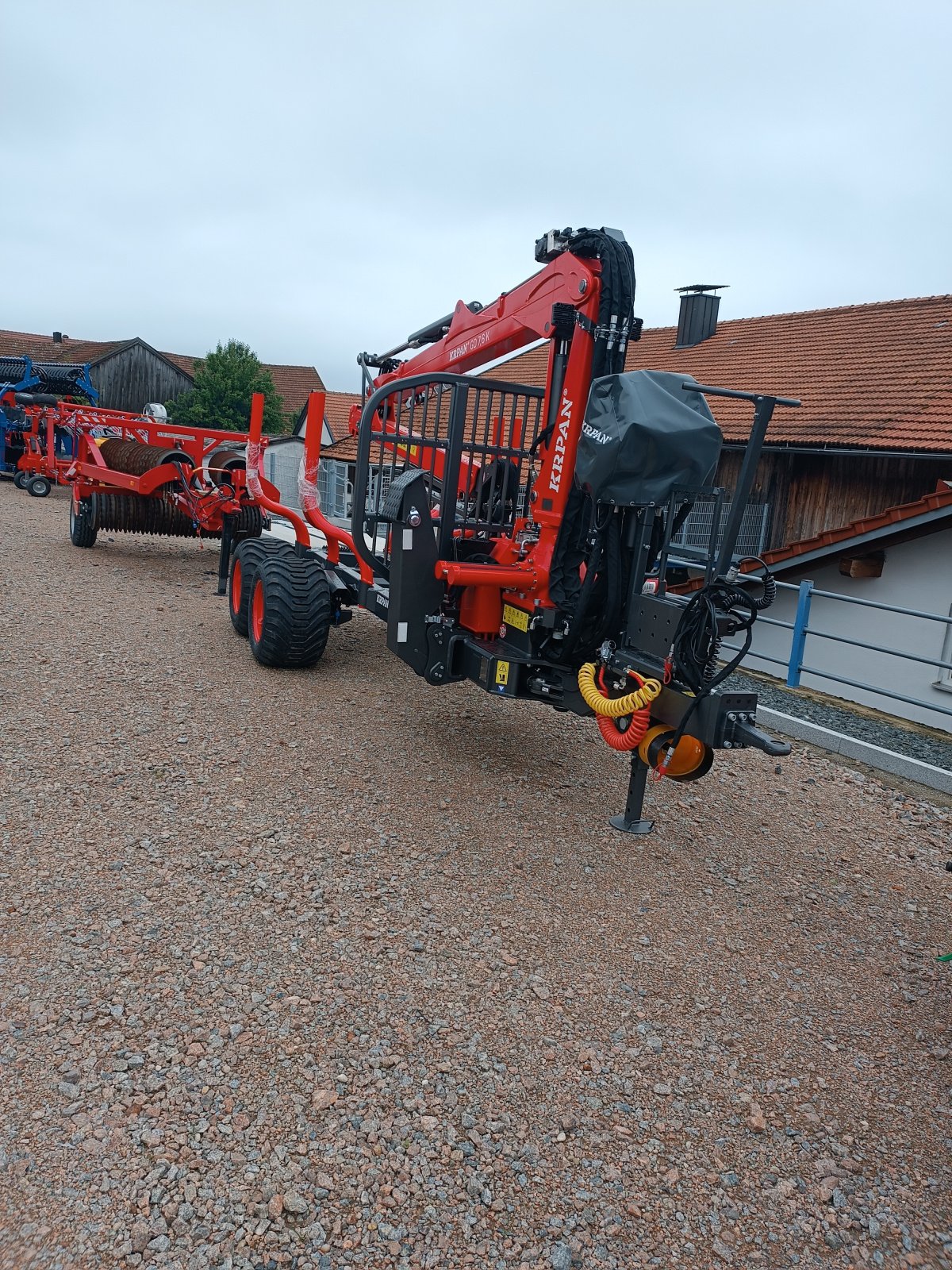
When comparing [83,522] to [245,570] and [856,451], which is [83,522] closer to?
[245,570]

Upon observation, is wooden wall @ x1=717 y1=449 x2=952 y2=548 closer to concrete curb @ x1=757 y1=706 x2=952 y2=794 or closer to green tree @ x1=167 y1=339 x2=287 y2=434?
concrete curb @ x1=757 y1=706 x2=952 y2=794

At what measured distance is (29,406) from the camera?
1959 cm

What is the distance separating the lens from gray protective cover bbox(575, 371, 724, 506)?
4242 millimetres

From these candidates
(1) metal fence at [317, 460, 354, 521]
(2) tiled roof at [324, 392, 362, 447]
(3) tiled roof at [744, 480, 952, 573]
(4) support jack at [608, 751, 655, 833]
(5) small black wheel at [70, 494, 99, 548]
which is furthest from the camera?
(2) tiled roof at [324, 392, 362, 447]

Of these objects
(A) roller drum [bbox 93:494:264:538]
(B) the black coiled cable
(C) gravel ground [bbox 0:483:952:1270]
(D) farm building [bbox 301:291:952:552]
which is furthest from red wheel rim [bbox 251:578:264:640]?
(D) farm building [bbox 301:291:952:552]

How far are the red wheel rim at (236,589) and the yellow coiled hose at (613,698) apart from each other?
4286mm

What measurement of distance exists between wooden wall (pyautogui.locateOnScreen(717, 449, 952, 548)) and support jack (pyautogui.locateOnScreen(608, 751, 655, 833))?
32.8 feet

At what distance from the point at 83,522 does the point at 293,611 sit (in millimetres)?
7088

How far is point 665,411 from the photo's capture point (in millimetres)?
4293

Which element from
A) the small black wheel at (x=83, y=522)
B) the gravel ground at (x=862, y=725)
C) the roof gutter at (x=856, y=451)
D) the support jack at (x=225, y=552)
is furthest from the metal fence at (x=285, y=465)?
the gravel ground at (x=862, y=725)

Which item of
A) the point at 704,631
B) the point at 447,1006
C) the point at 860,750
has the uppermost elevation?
the point at 704,631

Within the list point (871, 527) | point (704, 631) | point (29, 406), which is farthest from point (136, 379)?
point (704, 631)

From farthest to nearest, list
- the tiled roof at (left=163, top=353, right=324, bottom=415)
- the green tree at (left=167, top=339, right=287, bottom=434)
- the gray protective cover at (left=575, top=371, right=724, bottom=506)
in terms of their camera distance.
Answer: the tiled roof at (left=163, top=353, right=324, bottom=415) → the green tree at (left=167, top=339, right=287, bottom=434) → the gray protective cover at (left=575, top=371, right=724, bottom=506)

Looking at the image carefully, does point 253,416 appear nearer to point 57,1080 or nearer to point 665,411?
point 665,411
